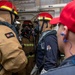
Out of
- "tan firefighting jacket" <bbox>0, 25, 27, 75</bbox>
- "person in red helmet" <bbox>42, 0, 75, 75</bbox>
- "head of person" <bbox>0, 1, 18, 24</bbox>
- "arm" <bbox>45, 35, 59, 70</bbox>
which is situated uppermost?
"person in red helmet" <bbox>42, 0, 75, 75</bbox>

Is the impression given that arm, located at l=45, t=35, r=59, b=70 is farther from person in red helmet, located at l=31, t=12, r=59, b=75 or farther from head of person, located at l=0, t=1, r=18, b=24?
head of person, located at l=0, t=1, r=18, b=24

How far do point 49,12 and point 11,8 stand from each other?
182 centimetres

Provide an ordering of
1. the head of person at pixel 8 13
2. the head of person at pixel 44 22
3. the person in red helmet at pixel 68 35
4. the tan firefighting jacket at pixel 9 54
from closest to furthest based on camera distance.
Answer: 1. the person in red helmet at pixel 68 35
2. the tan firefighting jacket at pixel 9 54
3. the head of person at pixel 8 13
4. the head of person at pixel 44 22

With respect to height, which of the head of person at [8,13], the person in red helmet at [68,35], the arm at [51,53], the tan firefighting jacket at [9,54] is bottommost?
the arm at [51,53]

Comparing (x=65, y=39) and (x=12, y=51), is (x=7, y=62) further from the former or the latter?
(x=65, y=39)

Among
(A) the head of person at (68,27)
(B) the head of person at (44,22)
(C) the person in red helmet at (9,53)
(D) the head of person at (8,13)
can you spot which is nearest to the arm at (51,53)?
(D) the head of person at (8,13)

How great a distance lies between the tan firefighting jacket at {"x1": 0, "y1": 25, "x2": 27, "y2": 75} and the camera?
78.1 inches

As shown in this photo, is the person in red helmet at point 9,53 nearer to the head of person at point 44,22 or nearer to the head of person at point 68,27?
the head of person at point 68,27

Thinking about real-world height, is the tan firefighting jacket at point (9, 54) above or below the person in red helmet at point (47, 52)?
above

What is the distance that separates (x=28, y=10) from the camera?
14.6ft

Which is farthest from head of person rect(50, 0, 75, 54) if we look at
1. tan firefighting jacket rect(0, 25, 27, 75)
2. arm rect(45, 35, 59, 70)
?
arm rect(45, 35, 59, 70)

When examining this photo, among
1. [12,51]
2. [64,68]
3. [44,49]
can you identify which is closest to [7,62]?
[12,51]

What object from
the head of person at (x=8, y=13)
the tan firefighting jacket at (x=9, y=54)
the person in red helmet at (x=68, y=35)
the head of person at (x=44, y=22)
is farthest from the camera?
the head of person at (x=44, y=22)

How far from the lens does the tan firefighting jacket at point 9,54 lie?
198cm
